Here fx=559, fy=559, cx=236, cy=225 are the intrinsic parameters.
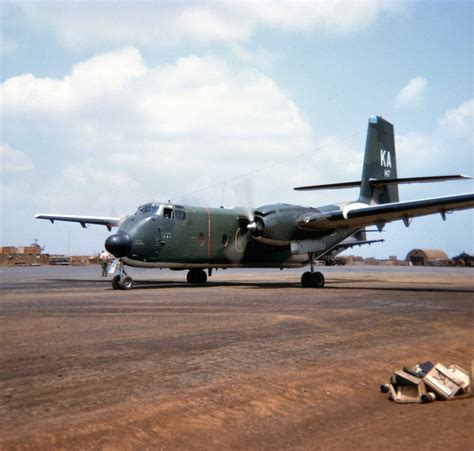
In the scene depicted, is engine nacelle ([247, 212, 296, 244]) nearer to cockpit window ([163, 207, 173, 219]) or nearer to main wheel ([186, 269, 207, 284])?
cockpit window ([163, 207, 173, 219])

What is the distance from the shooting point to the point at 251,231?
2562 cm

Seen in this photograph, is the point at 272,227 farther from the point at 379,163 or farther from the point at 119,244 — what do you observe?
the point at 379,163

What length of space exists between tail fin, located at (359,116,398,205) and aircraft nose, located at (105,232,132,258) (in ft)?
44.2

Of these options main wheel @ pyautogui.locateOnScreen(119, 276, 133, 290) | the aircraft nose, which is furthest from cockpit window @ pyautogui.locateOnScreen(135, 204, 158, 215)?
main wheel @ pyautogui.locateOnScreen(119, 276, 133, 290)

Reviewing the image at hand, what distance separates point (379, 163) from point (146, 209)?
14302 mm

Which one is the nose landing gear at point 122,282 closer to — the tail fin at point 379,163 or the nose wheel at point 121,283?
the nose wheel at point 121,283

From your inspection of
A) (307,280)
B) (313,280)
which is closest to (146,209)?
(307,280)

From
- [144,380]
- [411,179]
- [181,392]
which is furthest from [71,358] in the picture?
[411,179]

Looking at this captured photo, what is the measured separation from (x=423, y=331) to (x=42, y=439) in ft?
27.1

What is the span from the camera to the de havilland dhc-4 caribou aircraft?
75.2ft

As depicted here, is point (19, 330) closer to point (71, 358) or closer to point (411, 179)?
point (71, 358)

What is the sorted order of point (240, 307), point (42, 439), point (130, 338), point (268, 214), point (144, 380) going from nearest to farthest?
point (42, 439), point (144, 380), point (130, 338), point (240, 307), point (268, 214)

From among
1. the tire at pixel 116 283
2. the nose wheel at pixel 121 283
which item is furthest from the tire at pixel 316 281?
the tire at pixel 116 283

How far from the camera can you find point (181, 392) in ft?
21.0
